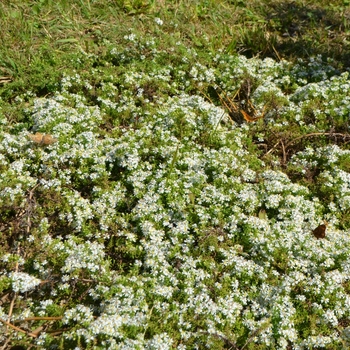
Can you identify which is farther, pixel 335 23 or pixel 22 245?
pixel 335 23

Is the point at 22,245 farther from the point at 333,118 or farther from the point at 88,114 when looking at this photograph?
the point at 333,118

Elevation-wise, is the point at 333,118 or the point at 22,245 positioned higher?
the point at 333,118

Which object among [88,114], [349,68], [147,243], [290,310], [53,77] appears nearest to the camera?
[290,310]

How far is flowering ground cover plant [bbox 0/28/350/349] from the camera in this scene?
4.28 m

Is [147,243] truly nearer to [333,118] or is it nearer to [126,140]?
[126,140]

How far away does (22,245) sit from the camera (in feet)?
16.0

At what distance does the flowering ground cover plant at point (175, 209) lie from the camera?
428 centimetres

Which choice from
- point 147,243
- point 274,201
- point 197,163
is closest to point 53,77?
point 197,163

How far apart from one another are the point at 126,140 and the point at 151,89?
1.22m

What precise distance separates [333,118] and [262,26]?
10.1ft

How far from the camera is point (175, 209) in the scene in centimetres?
514

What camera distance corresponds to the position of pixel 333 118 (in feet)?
20.9

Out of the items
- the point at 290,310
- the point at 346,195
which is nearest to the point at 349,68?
the point at 346,195

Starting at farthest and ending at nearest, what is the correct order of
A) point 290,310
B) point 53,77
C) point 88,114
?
1. point 53,77
2. point 88,114
3. point 290,310
